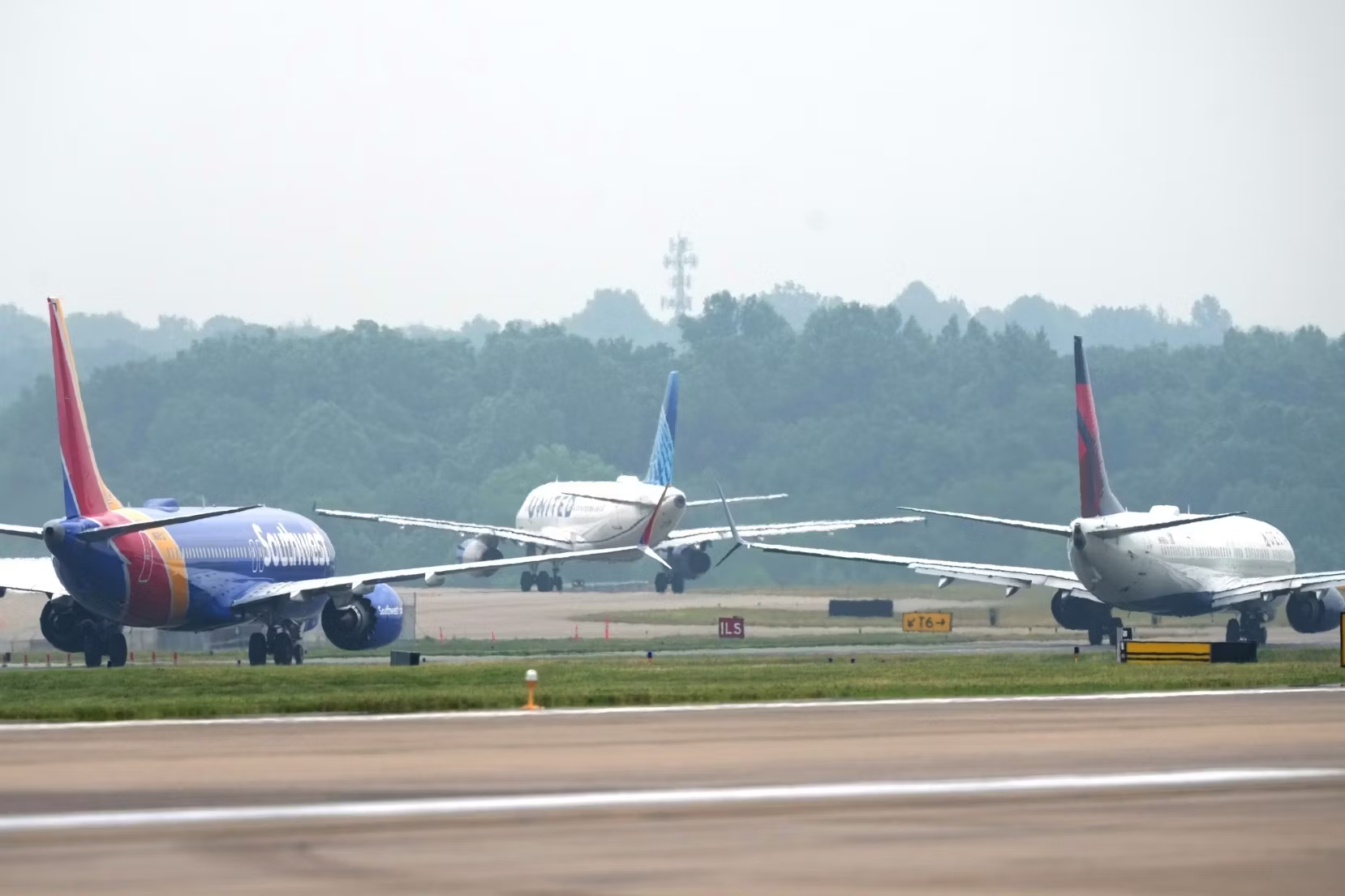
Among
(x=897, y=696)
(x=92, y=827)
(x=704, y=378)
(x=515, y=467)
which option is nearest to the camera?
(x=92, y=827)

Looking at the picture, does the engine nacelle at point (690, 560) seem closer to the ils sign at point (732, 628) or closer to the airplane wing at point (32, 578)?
the ils sign at point (732, 628)

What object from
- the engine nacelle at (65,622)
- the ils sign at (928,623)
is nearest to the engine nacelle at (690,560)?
the ils sign at (928,623)

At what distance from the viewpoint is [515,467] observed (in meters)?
176

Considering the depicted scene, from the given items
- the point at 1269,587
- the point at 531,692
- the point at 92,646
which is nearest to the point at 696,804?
the point at 531,692

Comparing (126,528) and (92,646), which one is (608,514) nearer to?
(92,646)

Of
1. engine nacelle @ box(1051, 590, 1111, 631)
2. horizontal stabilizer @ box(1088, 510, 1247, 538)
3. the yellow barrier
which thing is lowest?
the yellow barrier

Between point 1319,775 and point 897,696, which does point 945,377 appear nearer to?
point 897,696

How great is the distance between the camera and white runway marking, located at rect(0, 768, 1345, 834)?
2392cm

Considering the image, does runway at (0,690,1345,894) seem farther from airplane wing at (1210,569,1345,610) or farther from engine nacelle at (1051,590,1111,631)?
engine nacelle at (1051,590,1111,631)

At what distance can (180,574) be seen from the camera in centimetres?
6209

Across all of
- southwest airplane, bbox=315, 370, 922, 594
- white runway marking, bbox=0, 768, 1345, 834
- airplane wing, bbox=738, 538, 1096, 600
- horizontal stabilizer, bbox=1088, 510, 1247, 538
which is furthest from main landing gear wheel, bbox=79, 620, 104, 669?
southwest airplane, bbox=315, 370, 922, 594

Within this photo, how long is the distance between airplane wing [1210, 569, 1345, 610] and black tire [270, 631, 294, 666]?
3037 centimetres

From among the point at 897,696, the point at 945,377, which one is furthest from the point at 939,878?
the point at 945,377

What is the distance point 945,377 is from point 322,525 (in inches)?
1805
